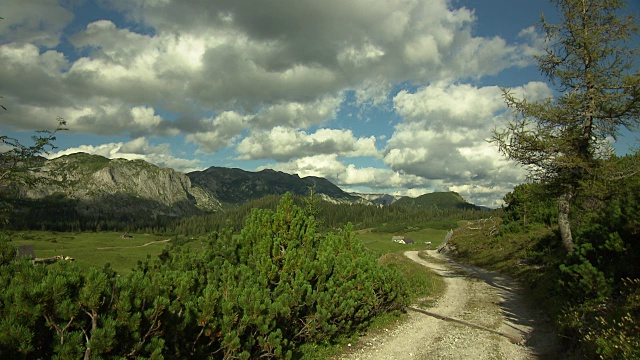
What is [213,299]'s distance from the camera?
715 cm

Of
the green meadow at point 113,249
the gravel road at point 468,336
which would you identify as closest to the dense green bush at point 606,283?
the gravel road at point 468,336

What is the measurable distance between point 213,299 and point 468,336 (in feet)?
34.2

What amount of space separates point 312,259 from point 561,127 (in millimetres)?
15460

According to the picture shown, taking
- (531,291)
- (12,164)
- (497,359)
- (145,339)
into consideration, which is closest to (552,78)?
(531,291)

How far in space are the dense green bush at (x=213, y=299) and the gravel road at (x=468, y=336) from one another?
1.13 meters

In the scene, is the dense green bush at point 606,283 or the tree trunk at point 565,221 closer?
the dense green bush at point 606,283

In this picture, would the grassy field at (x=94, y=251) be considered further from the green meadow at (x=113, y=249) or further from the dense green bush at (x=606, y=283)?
the dense green bush at (x=606, y=283)

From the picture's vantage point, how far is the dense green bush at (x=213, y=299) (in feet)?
15.4

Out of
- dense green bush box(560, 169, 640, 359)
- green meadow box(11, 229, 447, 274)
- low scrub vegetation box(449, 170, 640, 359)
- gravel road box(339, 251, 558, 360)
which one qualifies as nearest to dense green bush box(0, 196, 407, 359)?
gravel road box(339, 251, 558, 360)

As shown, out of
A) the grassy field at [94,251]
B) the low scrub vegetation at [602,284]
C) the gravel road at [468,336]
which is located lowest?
the grassy field at [94,251]

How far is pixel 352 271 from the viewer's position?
12.8 meters

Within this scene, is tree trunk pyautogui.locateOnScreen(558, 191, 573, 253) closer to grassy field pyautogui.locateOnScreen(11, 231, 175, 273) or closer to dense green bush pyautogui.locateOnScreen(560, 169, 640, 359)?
dense green bush pyautogui.locateOnScreen(560, 169, 640, 359)

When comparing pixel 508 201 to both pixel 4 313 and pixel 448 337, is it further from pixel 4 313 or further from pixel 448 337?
pixel 4 313

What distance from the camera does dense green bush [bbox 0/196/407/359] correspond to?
469cm
